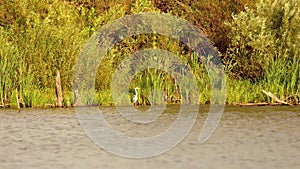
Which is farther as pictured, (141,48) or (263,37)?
(141,48)

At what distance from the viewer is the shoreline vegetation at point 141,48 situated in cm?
1791

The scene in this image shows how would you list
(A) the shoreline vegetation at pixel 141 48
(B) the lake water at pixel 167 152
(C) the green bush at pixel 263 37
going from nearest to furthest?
(B) the lake water at pixel 167 152 < (A) the shoreline vegetation at pixel 141 48 < (C) the green bush at pixel 263 37

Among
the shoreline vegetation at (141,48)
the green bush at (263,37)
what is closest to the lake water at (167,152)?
the shoreline vegetation at (141,48)

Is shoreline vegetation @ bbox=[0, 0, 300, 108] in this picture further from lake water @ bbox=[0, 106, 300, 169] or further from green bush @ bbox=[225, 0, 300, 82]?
lake water @ bbox=[0, 106, 300, 169]

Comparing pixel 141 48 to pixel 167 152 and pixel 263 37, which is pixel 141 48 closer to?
pixel 263 37

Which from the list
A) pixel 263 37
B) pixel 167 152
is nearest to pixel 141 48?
pixel 263 37

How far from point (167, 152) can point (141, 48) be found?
8.91 metres

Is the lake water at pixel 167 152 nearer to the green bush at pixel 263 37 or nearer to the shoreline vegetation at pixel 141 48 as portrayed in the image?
the shoreline vegetation at pixel 141 48

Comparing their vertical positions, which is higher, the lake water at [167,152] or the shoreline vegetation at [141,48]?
the shoreline vegetation at [141,48]

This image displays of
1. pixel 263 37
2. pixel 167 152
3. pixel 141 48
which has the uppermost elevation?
pixel 263 37

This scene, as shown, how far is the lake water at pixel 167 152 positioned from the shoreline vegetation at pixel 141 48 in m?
1.31

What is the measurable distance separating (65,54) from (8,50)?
1330 millimetres

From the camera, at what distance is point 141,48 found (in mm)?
20125

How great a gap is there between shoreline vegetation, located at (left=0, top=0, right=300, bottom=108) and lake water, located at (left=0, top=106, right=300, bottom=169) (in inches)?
51.6
